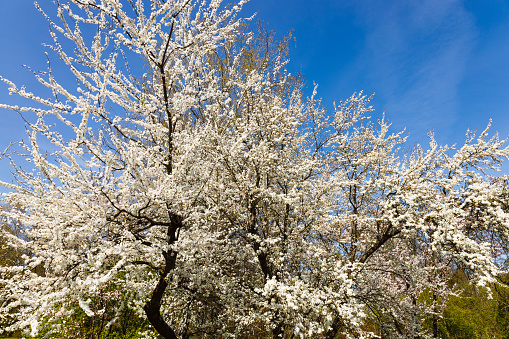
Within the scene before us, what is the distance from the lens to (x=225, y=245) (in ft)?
23.6

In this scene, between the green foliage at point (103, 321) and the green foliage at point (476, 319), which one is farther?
the green foliage at point (476, 319)

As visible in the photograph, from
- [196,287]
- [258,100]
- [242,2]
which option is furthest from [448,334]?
[242,2]

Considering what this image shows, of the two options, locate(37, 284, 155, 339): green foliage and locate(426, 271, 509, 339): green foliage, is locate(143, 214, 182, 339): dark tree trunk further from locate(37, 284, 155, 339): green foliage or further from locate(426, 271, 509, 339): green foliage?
locate(426, 271, 509, 339): green foliage

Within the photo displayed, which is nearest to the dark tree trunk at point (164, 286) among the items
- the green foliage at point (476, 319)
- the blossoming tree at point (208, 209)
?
the blossoming tree at point (208, 209)

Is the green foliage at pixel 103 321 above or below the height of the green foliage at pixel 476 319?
below

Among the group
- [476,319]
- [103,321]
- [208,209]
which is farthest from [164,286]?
[476,319]

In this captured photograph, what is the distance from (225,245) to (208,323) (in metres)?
1.97

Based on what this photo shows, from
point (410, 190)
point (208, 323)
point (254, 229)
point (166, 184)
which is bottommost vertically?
point (208, 323)

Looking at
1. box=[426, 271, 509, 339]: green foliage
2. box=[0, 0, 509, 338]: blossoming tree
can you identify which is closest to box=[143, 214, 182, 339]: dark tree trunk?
box=[0, 0, 509, 338]: blossoming tree

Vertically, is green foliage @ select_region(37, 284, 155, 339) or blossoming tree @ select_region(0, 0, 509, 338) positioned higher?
blossoming tree @ select_region(0, 0, 509, 338)

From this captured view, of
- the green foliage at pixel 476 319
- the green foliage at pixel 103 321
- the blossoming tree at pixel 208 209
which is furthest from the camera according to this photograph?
the green foliage at pixel 476 319

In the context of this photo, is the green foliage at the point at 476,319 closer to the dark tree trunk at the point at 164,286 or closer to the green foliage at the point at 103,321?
the dark tree trunk at the point at 164,286

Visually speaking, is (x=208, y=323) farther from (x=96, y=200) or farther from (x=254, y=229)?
(x=96, y=200)

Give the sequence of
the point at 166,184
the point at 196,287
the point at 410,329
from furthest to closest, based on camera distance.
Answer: the point at 410,329 < the point at 196,287 < the point at 166,184
